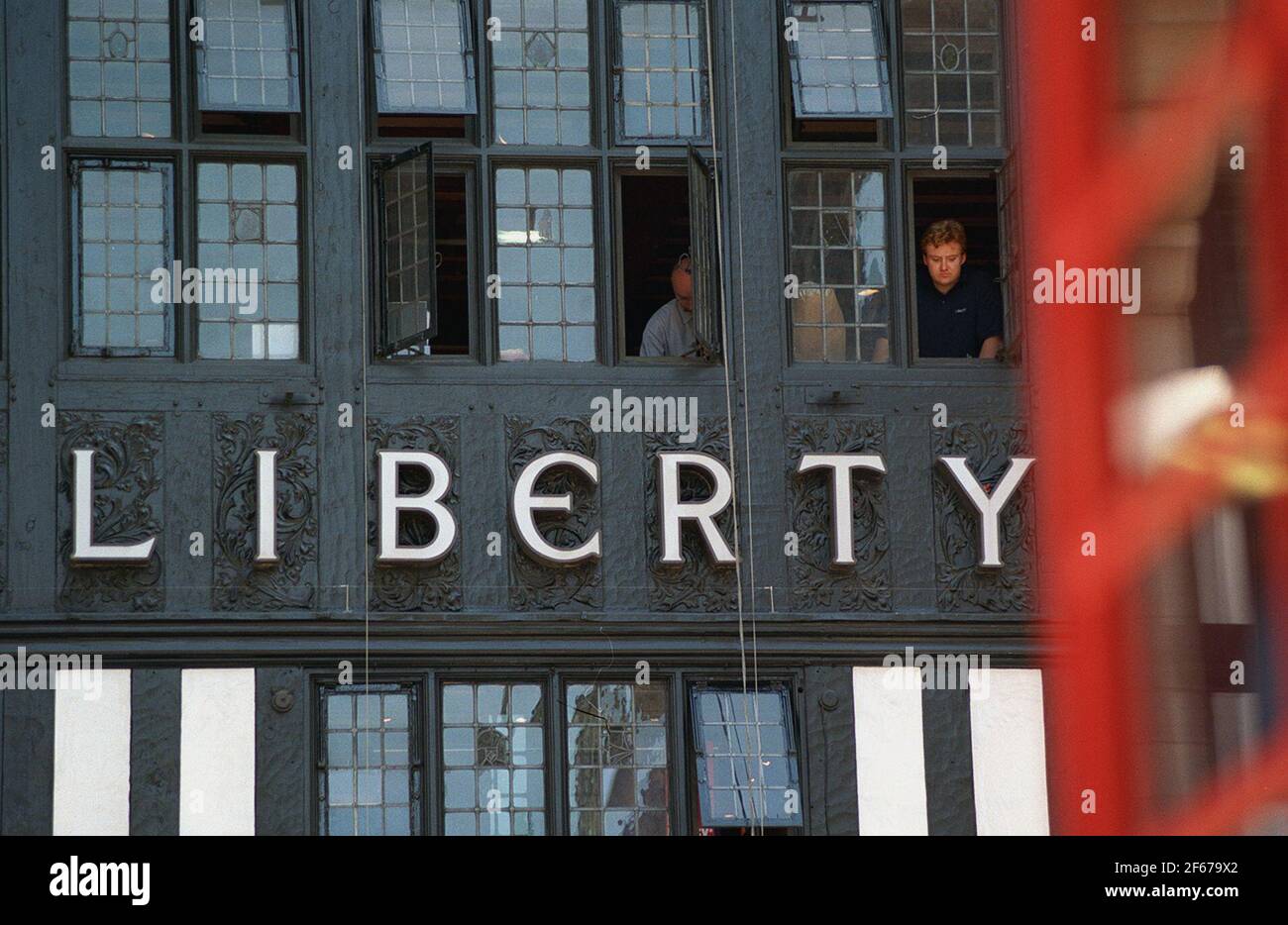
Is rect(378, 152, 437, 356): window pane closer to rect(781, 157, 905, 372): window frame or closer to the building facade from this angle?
the building facade

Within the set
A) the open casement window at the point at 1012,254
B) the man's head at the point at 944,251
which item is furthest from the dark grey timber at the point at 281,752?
the open casement window at the point at 1012,254

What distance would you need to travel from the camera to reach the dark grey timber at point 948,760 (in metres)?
15.2

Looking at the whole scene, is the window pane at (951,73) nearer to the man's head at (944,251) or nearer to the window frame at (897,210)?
the window frame at (897,210)

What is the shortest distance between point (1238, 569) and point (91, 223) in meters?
6.95

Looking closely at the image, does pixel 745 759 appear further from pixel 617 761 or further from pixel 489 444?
pixel 489 444

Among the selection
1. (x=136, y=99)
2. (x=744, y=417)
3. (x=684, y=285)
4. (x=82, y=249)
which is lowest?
(x=744, y=417)

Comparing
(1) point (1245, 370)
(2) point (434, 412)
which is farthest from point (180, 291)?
(1) point (1245, 370)

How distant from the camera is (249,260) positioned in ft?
50.8

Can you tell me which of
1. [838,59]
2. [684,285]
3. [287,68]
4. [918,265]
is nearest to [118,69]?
[287,68]

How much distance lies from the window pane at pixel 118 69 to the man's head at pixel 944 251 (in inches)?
184

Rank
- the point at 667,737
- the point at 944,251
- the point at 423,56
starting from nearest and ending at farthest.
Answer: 1. the point at 667,737
2. the point at 423,56
3. the point at 944,251

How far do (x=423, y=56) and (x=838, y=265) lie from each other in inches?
111
